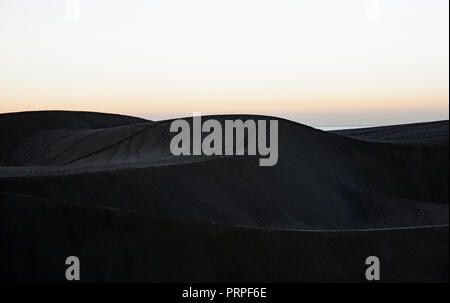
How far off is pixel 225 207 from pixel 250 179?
179 cm

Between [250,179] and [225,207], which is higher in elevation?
[250,179]

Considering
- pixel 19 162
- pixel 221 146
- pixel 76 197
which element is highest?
pixel 19 162

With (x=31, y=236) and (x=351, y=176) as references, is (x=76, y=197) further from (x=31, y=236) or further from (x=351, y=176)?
(x=351, y=176)

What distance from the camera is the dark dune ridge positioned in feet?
24.4

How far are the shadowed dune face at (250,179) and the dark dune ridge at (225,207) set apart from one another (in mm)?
38

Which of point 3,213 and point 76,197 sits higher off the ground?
point 76,197

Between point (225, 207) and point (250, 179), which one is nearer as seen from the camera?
point (225, 207)

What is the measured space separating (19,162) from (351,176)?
37.9 ft

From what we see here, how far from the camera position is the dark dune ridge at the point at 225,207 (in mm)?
7426

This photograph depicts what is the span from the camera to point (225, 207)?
38.7 feet

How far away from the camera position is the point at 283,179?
46.6 feet

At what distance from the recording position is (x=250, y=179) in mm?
13422
